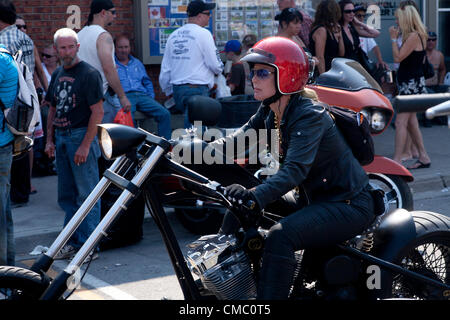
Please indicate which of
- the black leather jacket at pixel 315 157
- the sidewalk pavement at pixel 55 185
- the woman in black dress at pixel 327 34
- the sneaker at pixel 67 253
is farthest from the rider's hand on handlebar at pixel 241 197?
the woman in black dress at pixel 327 34

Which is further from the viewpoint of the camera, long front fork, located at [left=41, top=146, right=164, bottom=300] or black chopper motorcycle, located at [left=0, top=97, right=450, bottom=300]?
black chopper motorcycle, located at [left=0, top=97, right=450, bottom=300]

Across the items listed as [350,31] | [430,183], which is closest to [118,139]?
[430,183]

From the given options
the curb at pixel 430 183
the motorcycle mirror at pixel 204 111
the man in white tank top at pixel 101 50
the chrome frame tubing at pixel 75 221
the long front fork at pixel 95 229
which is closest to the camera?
the long front fork at pixel 95 229

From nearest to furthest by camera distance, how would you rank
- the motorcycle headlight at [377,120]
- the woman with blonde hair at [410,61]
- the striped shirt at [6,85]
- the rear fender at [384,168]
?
the striped shirt at [6,85] < the rear fender at [384,168] < the motorcycle headlight at [377,120] < the woman with blonde hair at [410,61]

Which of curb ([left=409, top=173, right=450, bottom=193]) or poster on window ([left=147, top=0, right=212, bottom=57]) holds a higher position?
poster on window ([left=147, top=0, right=212, bottom=57])

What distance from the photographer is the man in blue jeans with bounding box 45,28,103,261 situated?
6395mm

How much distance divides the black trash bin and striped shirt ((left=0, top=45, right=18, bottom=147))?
233cm

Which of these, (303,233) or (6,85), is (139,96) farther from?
(303,233)

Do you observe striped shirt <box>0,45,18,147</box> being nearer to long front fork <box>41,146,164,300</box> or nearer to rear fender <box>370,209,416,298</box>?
long front fork <box>41,146,164,300</box>

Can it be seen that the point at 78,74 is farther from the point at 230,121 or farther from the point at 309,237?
the point at 309,237

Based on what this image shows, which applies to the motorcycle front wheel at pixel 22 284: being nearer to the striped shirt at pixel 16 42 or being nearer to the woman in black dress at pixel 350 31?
the striped shirt at pixel 16 42

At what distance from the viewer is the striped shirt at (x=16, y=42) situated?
746 cm

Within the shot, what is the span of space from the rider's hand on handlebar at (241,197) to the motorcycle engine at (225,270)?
0.93ft

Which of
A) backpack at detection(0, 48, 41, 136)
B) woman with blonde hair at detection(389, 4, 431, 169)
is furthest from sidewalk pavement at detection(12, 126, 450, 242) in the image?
backpack at detection(0, 48, 41, 136)
